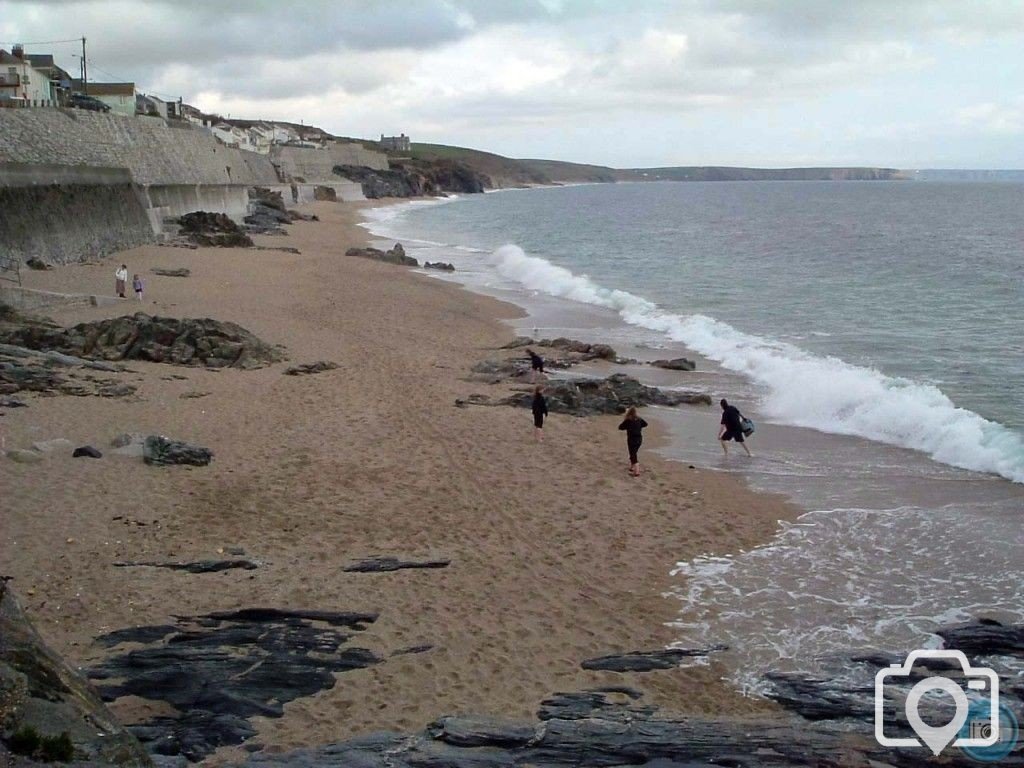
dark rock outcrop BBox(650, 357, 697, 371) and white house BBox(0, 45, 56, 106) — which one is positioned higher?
white house BBox(0, 45, 56, 106)

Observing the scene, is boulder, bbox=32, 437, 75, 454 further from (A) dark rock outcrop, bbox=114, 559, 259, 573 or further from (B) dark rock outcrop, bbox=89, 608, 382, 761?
(B) dark rock outcrop, bbox=89, 608, 382, 761

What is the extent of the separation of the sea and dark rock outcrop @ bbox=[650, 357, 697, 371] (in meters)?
0.29

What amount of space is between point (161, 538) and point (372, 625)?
276 centimetres

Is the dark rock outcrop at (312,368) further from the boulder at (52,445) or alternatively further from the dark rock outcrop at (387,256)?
the dark rock outcrop at (387,256)

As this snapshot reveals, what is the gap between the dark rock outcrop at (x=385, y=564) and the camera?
29.7 ft

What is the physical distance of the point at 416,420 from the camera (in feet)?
49.0

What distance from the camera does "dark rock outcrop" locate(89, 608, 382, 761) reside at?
593 centimetres

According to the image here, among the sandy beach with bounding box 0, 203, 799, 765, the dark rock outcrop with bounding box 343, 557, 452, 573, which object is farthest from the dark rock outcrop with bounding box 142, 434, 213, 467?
the dark rock outcrop with bounding box 343, 557, 452, 573

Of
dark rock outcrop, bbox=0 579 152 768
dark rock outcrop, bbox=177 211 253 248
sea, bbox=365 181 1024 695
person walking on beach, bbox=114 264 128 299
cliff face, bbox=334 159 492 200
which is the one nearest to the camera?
dark rock outcrop, bbox=0 579 152 768

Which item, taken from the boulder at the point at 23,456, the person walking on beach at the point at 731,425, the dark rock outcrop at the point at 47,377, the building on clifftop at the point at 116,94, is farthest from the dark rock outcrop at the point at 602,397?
the building on clifftop at the point at 116,94

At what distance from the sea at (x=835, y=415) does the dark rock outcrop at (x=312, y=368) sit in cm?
634

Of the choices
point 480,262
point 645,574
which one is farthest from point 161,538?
point 480,262

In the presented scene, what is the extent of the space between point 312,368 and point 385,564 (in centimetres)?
924

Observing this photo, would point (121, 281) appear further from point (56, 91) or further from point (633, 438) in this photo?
point (56, 91)
